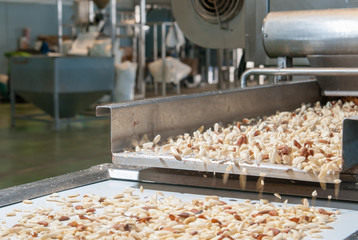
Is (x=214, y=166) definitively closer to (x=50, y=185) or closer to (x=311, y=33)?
(x=50, y=185)

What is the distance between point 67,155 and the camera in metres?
4.20

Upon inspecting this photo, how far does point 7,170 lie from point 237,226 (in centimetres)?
299

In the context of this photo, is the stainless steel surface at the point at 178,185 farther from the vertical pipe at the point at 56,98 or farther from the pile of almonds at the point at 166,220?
the vertical pipe at the point at 56,98

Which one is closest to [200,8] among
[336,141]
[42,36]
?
[336,141]

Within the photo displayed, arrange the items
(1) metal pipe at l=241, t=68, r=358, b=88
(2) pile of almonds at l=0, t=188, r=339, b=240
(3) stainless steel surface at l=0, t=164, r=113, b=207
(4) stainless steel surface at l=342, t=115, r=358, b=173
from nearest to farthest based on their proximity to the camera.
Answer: (2) pile of almonds at l=0, t=188, r=339, b=240 < (4) stainless steel surface at l=342, t=115, r=358, b=173 < (3) stainless steel surface at l=0, t=164, r=113, b=207 < (1) metal pipe at l=241, t=68, r=358, b=88

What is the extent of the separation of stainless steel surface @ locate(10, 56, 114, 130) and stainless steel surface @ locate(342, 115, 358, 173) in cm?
464

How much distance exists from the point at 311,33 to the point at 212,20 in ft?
2.28

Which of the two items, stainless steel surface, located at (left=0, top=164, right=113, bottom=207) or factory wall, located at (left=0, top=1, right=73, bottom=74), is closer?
stainless steel surface, located at (left=0, top=164, right=113, bottom=207)

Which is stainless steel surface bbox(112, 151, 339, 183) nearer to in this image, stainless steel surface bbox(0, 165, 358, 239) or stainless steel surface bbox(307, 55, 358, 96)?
stainless steel surface bbox(0, 165, 358, 239)

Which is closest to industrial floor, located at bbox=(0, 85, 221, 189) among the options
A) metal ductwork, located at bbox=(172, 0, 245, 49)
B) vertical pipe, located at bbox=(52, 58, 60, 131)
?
vertical pipe, located at bbox=(52, 58, 60, 131)

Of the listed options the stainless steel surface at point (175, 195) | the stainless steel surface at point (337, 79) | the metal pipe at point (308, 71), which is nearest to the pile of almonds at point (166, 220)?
the stainless steel surface at point (175, 195)

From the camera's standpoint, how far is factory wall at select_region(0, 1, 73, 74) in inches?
404

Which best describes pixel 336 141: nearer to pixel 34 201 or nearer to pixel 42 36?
pixel 34 201

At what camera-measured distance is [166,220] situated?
1048 mm
